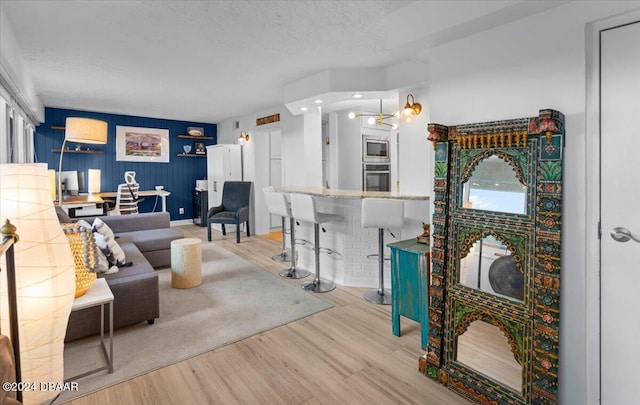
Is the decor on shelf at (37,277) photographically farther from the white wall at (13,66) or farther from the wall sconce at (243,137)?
the wall sconce at (243,137)

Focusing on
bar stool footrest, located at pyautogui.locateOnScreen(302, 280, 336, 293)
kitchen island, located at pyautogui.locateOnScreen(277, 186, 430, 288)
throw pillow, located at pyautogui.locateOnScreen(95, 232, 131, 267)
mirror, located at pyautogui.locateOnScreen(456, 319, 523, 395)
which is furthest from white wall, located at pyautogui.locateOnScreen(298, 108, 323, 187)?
mirror, located at pyautogui.locateOnScreen(456, 319, 523, 395)

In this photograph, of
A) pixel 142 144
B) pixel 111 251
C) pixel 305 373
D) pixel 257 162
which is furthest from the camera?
pixel 142 144

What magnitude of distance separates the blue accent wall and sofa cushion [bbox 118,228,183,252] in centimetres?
306

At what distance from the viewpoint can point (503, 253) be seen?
1845 millimetres

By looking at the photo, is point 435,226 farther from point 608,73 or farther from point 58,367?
point 58,367

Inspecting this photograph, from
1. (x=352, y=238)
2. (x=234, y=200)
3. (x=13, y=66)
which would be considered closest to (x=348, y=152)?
(x=234, y=200)

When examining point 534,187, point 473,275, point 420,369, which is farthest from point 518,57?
point 420,369

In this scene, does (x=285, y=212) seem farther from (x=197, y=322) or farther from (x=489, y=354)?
(x=489, y=354)

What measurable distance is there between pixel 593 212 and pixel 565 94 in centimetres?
60

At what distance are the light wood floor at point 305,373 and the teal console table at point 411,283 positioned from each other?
0.63 ft

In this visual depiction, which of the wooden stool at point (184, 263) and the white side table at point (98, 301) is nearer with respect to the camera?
the white side table at point (98, 301)

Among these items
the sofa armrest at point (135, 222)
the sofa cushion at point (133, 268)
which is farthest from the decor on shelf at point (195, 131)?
the sofa cushion at point (133, 268)

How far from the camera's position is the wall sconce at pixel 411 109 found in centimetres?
339

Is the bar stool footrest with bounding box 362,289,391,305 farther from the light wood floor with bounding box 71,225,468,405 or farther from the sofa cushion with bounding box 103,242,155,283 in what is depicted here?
the sofa cushion with bounding box 103,242,155,283
